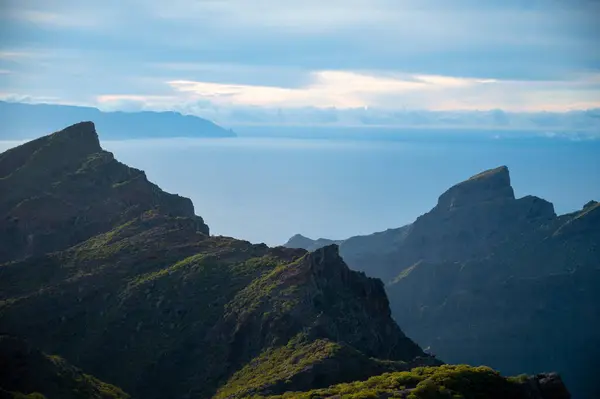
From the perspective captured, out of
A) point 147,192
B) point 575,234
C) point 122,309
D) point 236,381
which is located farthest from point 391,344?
point 575,234

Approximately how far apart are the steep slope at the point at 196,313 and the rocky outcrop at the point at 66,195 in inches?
111

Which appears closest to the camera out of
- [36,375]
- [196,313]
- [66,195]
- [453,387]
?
[453,387]

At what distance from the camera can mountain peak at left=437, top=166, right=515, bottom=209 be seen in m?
192

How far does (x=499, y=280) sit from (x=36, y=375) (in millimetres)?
131075

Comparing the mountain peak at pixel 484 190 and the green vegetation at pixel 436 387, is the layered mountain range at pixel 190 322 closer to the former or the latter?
the green vegetation at pixel 436 387

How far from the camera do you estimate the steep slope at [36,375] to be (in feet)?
160

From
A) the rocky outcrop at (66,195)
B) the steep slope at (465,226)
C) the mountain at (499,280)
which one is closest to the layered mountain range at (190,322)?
the rocky outcrop at (66,195)

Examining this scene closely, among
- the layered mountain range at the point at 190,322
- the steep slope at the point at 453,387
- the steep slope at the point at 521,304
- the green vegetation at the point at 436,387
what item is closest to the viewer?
the green vegetation at the point at 436,387

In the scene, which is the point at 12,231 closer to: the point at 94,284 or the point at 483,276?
the point at 94,284

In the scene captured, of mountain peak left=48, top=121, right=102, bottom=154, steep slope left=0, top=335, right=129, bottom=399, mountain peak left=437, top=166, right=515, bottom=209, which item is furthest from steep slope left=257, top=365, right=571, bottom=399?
mountain peak left=437, top=166, right=515, bottom=209

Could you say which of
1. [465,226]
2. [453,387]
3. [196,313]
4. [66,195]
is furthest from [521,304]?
[453,387]

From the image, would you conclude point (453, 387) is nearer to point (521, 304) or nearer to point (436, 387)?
point (436, 387)

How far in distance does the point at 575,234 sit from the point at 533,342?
1467 inches

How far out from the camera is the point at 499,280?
166000 mm
